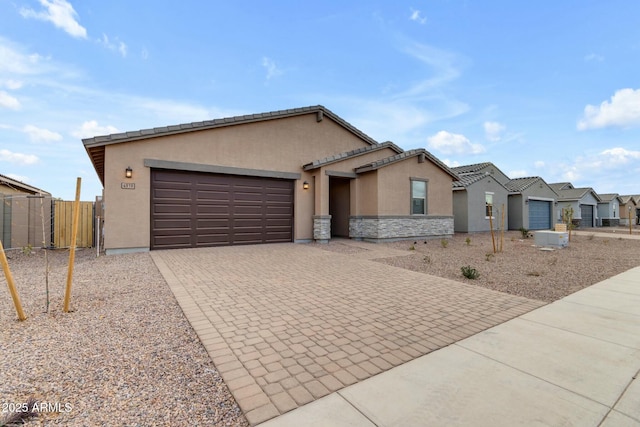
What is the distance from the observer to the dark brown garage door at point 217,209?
1046 centimetres

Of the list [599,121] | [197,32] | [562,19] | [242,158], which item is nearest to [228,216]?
[242,158]

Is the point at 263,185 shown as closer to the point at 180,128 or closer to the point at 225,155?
the point at 225,155

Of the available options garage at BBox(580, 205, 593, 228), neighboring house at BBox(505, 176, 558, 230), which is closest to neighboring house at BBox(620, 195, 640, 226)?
garage at BBox(580, 205, 593, 228)

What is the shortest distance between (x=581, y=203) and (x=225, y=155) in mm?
36261

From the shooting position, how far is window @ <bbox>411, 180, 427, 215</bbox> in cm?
1398

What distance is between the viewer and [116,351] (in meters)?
3.00

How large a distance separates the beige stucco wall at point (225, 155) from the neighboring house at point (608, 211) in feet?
120

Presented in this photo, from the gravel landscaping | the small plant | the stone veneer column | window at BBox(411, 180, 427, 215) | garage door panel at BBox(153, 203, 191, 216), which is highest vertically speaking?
window at BBox(411, 180, 427, 215)

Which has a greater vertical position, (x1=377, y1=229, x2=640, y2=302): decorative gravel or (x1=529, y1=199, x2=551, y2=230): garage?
(x1=529, y1=199, x2=551, y2=230): garage

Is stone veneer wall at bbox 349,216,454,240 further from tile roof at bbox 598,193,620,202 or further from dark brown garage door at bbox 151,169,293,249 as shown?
tile roof at bbox 598,193,620,202

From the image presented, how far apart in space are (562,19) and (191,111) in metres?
18.0

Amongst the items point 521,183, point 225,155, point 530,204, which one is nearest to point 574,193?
point 521,183

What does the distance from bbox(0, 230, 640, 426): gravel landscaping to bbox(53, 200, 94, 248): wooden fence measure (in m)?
5.83

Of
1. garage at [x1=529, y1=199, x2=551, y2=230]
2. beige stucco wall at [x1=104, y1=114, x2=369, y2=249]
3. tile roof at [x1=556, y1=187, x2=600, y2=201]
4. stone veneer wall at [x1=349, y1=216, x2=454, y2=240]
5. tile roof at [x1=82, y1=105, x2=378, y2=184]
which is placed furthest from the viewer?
tile roof at [x1=556, y1=187, x2=600, y2=201]
